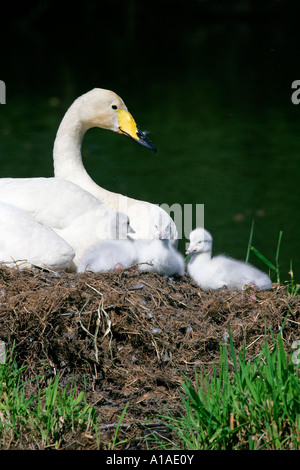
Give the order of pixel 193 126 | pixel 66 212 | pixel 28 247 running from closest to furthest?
1. pixel 28 247
2. pixel 66 212
3. pixel 193 126

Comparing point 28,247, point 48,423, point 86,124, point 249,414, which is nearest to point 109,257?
point 28,247

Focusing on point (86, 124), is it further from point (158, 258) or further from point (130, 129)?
point (158, 258)

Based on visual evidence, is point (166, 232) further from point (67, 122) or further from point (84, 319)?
point (67, 122)

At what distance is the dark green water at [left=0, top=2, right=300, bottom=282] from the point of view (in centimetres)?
1145

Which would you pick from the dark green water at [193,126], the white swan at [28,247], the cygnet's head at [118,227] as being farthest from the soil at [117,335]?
the dark green water at [193,126]

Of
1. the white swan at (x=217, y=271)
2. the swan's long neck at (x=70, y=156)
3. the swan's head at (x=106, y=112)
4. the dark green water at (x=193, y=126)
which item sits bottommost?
the white swan at (x=217, y=271)

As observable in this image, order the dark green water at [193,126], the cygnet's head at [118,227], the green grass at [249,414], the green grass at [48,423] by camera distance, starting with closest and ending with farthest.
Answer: the green grass at [249,414] → the green grass at [48,423] → the cygnet's head at [118,227] → the dark green water at [193,126]

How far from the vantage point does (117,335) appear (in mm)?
4746

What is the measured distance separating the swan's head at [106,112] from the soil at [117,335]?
6.89 feet

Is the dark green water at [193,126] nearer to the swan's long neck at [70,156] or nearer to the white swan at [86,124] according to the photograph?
the white swan at [86,124]

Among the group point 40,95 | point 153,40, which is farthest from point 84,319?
point 153,40

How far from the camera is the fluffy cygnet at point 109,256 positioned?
529cm

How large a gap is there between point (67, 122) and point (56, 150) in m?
0.25

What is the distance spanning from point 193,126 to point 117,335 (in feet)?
38.4
